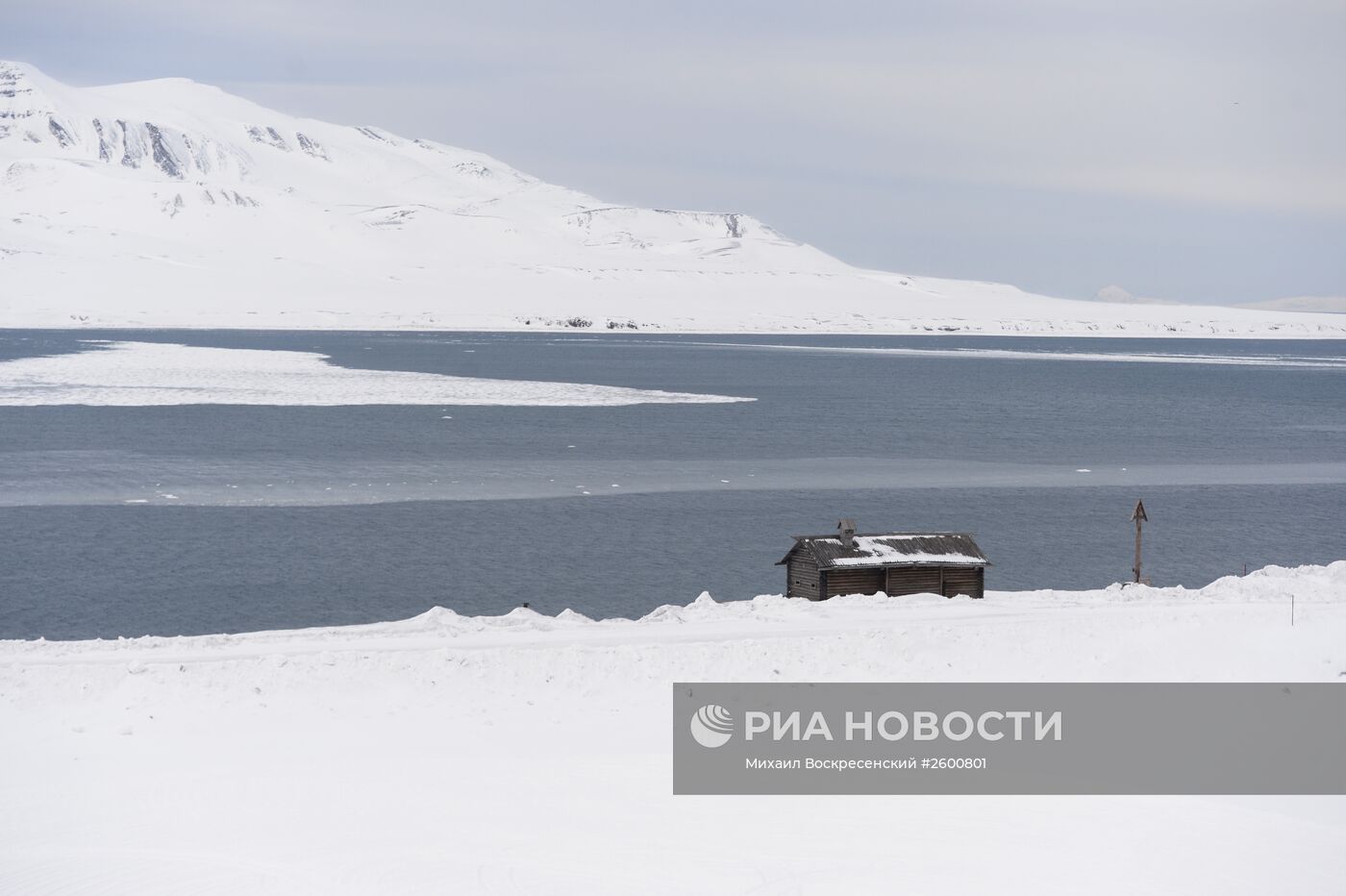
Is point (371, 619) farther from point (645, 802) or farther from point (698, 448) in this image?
point (698, 448)

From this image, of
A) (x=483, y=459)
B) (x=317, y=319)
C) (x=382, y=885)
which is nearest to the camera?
(x=382, y=885)

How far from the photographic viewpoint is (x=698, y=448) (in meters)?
44.4

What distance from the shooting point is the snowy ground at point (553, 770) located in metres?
10.3

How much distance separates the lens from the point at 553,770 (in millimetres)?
12789

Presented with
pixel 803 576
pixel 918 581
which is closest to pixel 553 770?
pixel 803 576

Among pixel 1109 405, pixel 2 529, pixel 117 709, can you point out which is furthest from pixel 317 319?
pixel 117 709

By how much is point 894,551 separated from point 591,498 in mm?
13326

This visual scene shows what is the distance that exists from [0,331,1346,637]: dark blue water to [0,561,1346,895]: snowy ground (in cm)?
545

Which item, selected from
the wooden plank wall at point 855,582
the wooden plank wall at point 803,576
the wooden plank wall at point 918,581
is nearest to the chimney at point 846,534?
the wooden plank wall at point 855,582

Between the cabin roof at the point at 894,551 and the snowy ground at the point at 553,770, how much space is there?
1.31 metres

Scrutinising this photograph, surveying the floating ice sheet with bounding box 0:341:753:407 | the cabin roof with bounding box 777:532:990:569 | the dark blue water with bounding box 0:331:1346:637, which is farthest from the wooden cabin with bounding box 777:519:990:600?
the floating ice sheet with bounding box 0:341:753:407

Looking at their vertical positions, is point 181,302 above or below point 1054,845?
above

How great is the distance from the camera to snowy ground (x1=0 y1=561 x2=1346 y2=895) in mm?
10320

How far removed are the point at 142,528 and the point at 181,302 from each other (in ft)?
402
